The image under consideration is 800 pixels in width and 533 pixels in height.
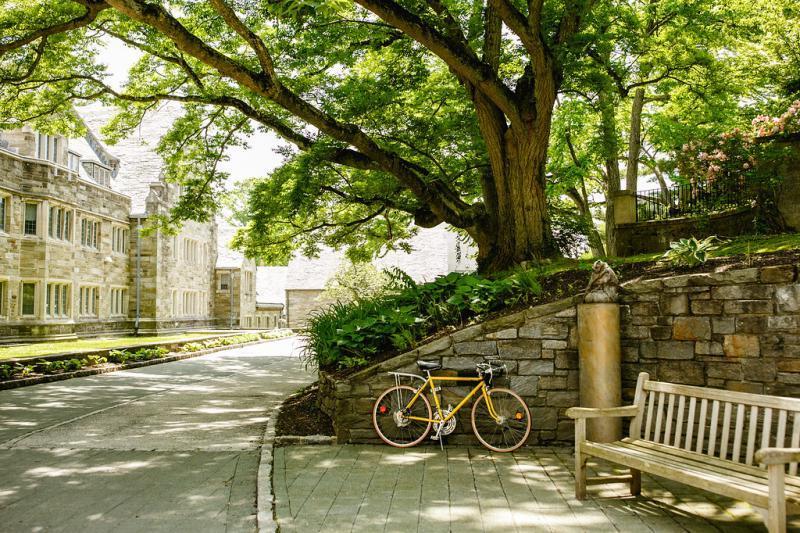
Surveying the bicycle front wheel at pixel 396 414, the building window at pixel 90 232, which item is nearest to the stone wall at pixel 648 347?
the bicycle front wheel at pixel 396 414

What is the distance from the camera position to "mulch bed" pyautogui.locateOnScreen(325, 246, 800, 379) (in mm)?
6920

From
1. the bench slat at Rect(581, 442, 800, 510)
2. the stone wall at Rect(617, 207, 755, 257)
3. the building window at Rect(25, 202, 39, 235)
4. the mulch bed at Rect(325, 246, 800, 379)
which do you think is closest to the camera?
the bench slat at Rect(581, 442, 800, 510)

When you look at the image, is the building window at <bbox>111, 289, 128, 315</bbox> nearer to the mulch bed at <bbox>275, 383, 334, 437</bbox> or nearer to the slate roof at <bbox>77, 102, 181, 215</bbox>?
the slate roof at <bbox>77, 102, 181, 215</bbox>

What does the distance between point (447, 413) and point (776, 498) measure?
3.85m

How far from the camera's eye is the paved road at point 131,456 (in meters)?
5.20

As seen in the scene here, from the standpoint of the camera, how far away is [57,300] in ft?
89.3

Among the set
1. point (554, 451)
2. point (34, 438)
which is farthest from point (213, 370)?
point (554, 451)

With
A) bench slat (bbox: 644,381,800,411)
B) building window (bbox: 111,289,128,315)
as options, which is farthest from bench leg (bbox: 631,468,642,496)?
building window (bbox: 111,289,128,315)

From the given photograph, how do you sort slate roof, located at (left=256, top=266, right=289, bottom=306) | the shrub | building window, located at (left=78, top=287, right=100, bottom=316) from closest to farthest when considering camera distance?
the shrub → building window, located at (left=78, top=287, right=100, bottom=316) → slate roof, located at (left=256, top=266, right=289, bottom=306)

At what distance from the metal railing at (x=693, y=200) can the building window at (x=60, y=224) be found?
22.4 m

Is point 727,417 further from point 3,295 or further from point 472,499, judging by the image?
point 3,295

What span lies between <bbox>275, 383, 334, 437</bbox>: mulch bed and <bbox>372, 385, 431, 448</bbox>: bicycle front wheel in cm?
74

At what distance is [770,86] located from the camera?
76.1 feet

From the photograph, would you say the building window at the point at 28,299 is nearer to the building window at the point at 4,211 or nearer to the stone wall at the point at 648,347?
the building window at the point at 4,211
